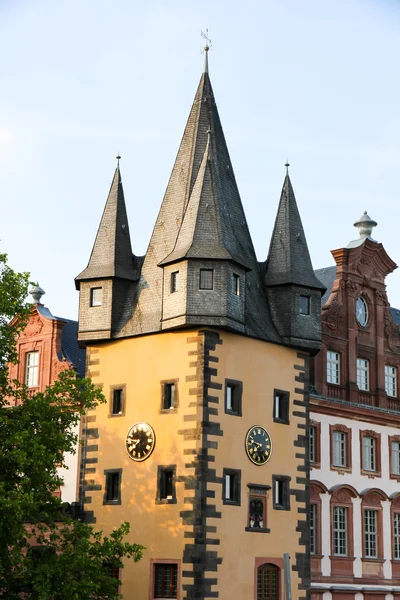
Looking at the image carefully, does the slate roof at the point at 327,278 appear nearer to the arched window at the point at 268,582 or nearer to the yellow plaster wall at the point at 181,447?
the yellow plaster wall at the point at 181,447

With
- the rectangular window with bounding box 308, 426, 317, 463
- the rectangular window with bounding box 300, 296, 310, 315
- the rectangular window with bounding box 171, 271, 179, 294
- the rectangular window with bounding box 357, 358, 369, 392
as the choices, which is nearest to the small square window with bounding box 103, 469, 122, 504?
the rectangular window with bounding box 171, 271, 179, 294

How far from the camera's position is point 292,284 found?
46906 millimetres

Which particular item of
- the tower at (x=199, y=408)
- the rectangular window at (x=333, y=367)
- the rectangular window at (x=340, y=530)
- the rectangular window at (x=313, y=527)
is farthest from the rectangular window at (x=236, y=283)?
the rectangular window at (x=340, y=530)

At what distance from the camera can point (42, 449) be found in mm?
35875

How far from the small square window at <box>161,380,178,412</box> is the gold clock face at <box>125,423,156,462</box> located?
1.04 metres

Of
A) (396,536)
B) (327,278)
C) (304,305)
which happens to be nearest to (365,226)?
(327,278)

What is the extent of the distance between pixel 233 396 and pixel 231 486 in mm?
3437

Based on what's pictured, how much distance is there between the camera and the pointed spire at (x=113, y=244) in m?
46.9

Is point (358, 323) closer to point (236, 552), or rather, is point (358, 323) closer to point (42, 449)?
point (236, 552)

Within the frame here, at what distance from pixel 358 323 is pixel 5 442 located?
22033 millimetres

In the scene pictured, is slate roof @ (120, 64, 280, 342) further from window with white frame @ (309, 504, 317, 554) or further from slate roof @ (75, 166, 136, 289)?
window with white frame @ (309, 504, 317, 554)

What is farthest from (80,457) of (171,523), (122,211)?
(122,211)

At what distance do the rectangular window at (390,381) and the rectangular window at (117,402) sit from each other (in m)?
14.8

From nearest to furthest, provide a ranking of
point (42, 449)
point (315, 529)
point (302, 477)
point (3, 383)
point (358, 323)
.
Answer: point (42, 449)
point (3, 383)
point (302, 477)
point (315, 529)
point (358, 323)
